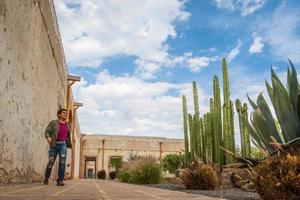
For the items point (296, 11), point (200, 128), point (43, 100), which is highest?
point (296, 11)

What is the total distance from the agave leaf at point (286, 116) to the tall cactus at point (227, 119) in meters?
2.64

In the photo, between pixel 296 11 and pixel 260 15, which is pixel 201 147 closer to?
pixel 260 15

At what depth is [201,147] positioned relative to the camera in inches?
320

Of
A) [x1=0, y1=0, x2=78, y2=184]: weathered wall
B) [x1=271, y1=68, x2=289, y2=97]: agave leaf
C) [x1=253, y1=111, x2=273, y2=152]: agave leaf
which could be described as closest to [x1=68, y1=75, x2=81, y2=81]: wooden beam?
[x1=0, y1=0, x2=78, y2=184]: weathered wall

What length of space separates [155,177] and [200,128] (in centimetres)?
254

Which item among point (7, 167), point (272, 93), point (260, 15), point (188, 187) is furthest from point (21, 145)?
point (260, 15)

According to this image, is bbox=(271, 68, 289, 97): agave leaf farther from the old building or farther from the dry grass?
the old building

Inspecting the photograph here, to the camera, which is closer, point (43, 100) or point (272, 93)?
point (272, 93)

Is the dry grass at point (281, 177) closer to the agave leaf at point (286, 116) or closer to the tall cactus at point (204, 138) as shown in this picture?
the agave leaf at point (286, 116)

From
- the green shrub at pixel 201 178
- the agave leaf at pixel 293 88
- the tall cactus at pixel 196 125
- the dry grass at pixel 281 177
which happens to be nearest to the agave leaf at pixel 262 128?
the agave leaf at pixel 293 88

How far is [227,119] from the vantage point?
6906mm

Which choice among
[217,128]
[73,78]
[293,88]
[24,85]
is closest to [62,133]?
[24,85]

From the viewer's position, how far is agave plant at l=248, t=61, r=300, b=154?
4109 mm

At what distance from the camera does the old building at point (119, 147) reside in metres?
31.3
